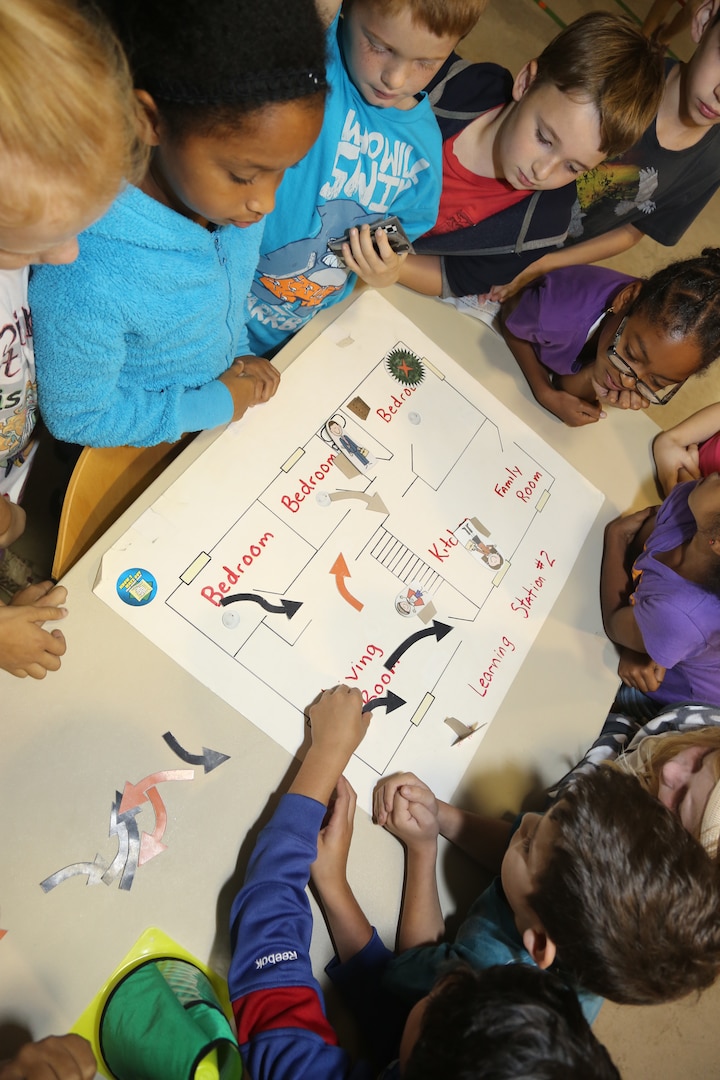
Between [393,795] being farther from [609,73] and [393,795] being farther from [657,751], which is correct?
[609,73]

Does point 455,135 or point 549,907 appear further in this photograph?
point 455,135

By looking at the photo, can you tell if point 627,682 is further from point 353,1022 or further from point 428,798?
point 353,1022

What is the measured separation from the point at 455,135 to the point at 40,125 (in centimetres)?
72

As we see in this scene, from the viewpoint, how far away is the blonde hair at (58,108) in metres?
0.43

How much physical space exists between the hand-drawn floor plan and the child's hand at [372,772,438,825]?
17 millimetres

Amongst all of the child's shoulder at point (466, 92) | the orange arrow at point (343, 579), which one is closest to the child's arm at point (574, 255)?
the child's shoulder at point (466, 92)

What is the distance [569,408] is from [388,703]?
0.60m

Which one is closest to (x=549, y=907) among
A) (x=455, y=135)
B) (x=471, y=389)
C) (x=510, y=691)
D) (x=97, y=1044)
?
(x=510, y=691)

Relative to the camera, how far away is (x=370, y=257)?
0.89 metres

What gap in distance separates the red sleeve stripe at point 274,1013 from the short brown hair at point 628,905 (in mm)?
246

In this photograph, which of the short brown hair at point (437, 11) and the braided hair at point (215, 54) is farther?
the short brown hair at point (437, 11)

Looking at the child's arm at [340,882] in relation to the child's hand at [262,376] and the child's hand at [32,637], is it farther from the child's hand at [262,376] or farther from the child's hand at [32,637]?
the child's hand at [262,376]

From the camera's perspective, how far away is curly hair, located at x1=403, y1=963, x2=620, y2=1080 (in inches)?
20.8

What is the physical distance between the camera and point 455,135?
100 cm
